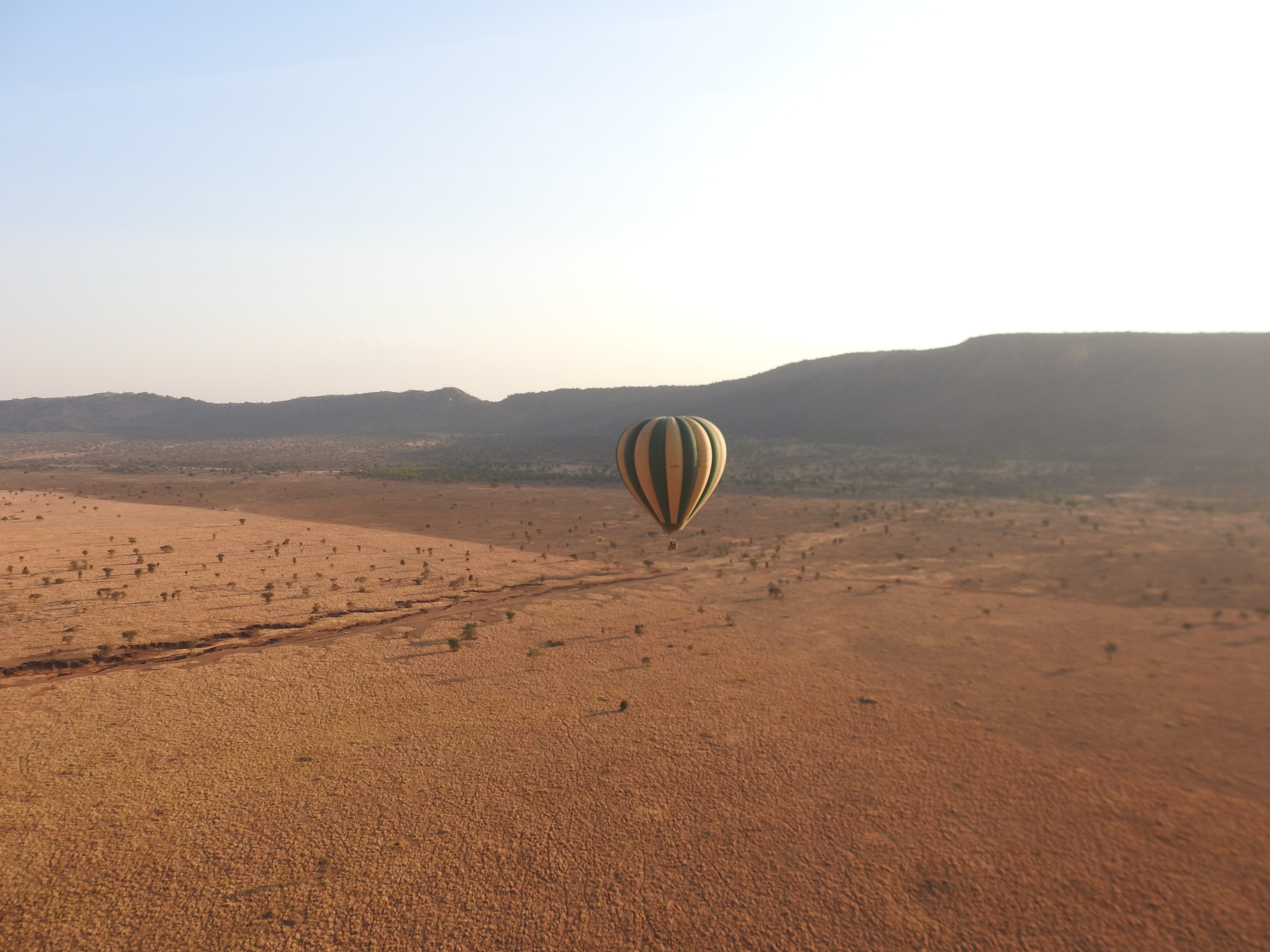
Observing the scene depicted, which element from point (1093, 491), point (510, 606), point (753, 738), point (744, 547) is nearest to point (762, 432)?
point (1093, 491)

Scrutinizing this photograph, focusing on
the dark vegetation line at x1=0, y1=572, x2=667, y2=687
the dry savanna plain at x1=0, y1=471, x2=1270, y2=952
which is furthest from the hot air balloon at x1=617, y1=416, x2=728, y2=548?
the dark vegetation line at x1=0, y1=572, x2=667, y2=687

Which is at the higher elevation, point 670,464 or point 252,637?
point 670,464

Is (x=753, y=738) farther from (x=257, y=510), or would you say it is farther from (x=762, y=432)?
(x=762, y=432)

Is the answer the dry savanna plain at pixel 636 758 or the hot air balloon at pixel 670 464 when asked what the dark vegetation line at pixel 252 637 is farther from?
the hot air balloon at pixel 670 464

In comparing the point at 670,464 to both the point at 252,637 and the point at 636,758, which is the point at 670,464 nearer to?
the point at 636,758

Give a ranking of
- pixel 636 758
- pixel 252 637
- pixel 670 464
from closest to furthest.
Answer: pixel 636 758
pixel 252 637
pixel 670 464

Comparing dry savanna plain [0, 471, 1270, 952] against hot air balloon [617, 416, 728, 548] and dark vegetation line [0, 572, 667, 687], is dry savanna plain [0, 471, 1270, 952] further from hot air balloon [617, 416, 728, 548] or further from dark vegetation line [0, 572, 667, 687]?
hot air balloon [617, 416, 728, 548]

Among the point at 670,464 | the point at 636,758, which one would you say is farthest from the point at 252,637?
the point at 670,464

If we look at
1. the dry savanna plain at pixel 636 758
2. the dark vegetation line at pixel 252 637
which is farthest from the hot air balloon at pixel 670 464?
the dark vegetation line at pixel 252 637
